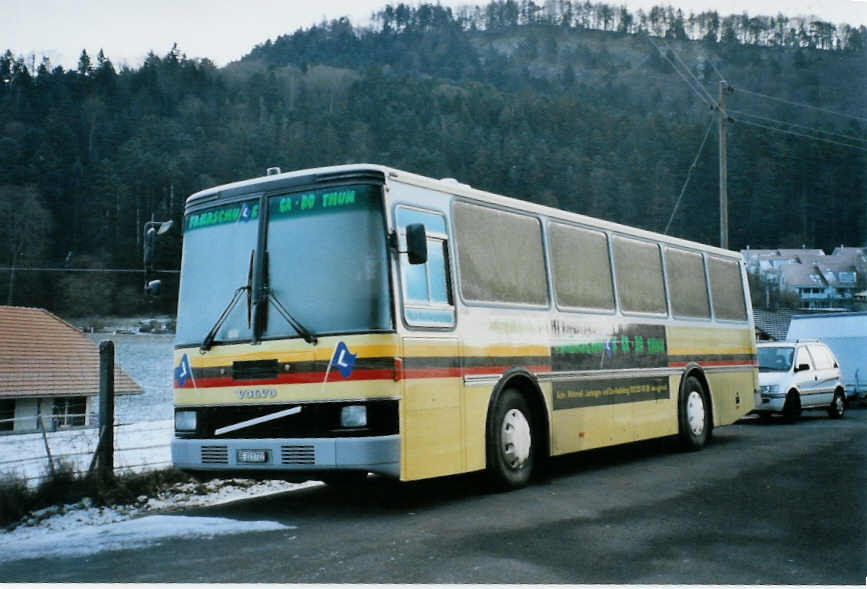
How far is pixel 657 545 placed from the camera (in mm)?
6297

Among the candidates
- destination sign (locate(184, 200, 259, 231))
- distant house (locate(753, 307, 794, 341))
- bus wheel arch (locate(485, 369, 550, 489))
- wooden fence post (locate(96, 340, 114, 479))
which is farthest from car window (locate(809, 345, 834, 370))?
distant house (locate(753, 307, 794, 341))

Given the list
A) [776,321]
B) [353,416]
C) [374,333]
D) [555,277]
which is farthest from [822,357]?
[776,321]

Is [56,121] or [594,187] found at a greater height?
[594,187]

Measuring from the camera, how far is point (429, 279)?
8328 mm

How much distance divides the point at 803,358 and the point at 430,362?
50.0ft

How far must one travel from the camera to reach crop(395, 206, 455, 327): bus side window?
796 cm

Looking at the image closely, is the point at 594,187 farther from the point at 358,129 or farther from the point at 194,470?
the point at 194,470

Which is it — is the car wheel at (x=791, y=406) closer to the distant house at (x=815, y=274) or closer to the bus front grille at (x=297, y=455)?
the bus front grille at (x=297, y=455)

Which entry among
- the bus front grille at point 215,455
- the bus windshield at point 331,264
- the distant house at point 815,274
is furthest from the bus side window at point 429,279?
the distant house at point 815,274

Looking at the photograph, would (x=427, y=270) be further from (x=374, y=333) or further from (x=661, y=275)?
(x=661, y=275)

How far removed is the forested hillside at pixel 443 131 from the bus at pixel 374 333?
149 cm

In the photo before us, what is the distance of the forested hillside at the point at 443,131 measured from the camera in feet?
47.3

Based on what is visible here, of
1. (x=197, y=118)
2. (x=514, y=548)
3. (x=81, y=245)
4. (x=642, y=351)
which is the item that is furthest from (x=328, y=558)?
(x=197, y=118)

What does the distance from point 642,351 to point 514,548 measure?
6.46 meters
